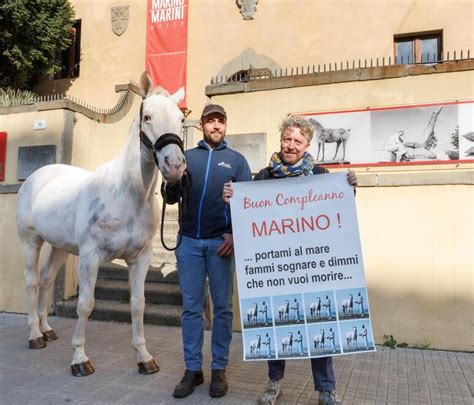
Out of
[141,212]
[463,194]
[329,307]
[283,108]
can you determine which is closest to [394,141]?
[463,194]

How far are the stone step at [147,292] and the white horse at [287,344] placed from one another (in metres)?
2.90

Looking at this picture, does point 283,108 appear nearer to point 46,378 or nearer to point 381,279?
point 381,279

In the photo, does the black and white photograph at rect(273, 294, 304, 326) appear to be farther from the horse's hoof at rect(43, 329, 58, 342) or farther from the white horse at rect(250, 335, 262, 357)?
the horse's hoof at rect(43, 329, 58, 342)

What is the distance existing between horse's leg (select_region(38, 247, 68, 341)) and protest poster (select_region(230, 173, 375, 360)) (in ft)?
9.55

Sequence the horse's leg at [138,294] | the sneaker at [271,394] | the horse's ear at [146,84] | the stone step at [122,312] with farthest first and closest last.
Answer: the stone step at [122,312]
the horse's leg at [138,294]
the horse's ear at [146,84]
the sneaker at [271,394]

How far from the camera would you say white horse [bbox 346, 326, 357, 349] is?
2756 mm

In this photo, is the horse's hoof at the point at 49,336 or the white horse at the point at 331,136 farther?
the white horse at the point at 331,136

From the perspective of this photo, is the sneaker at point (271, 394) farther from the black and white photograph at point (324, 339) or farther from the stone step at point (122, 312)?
the stone step at point (122, 312)

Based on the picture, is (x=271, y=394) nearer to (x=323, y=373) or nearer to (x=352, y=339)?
(x=323, y=373)

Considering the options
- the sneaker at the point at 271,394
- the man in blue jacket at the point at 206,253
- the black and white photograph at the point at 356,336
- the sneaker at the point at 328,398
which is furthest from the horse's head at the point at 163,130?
the sneaker at the point at 328,398

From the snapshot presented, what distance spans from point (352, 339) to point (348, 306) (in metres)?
0.21

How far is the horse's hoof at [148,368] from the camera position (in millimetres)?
3664

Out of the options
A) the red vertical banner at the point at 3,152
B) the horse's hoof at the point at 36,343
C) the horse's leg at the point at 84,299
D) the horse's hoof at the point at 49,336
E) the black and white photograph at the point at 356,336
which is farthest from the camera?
the red vertical banner at the point at 3,152

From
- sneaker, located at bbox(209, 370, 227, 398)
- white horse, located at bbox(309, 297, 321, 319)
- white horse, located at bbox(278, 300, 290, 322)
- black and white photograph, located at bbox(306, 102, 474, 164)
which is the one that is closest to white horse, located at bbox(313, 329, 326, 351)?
white horse, located at bbox(309, 297, 321, 319)
